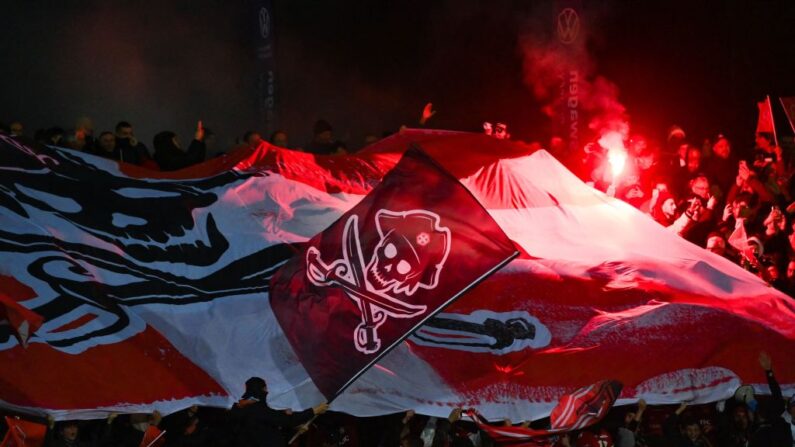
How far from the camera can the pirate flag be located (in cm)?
705

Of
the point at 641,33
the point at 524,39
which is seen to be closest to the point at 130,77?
the point at 524,39

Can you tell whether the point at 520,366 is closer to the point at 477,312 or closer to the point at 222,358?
the point at 477,312

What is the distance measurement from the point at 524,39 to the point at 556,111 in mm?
1509

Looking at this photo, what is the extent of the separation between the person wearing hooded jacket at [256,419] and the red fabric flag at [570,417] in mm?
1197

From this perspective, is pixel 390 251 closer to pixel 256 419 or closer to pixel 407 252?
pixel 407 252

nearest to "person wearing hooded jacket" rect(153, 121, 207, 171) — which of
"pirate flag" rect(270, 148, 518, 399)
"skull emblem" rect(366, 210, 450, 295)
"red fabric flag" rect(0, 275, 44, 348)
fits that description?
"red fabric flag" rect(0, 275, 44, 348)

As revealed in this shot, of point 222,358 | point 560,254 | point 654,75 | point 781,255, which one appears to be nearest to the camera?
point 222,358

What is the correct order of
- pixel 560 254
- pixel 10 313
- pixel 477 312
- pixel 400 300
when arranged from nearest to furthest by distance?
pixel 400 300
pixel 10 313
pixel 477 312
pixel 560 254

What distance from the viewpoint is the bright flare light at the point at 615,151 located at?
37.2ft

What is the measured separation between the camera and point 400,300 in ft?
23.2

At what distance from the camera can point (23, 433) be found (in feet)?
24.2

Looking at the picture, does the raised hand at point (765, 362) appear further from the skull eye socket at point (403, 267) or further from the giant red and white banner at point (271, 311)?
the skull eye socket at point (403, 267)

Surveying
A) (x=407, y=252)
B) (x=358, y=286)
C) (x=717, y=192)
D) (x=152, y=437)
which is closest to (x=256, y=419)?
(x=152, y=437)

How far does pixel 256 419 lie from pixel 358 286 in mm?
1086
